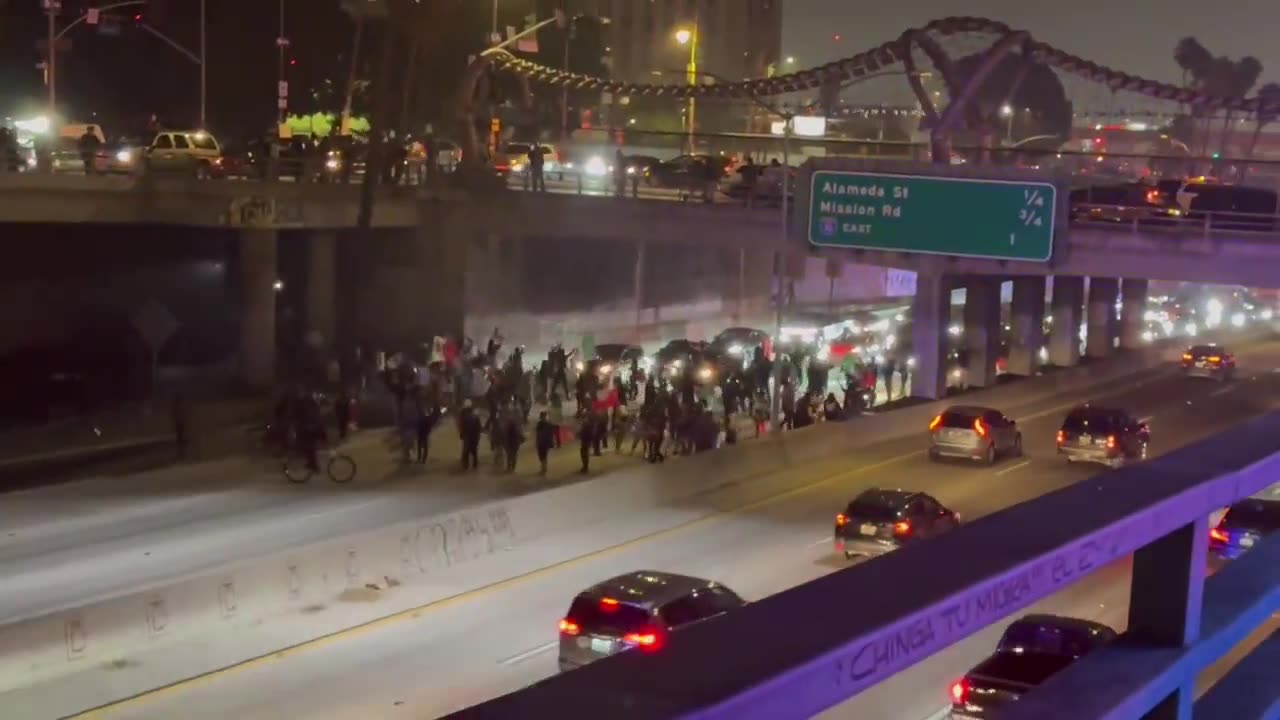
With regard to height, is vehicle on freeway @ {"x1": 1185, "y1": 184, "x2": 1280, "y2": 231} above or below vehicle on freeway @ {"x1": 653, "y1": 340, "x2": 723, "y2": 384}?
above

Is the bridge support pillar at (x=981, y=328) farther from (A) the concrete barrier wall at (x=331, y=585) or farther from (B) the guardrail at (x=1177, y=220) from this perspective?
(A) the concrete barrier wall at (x=331, y=585)

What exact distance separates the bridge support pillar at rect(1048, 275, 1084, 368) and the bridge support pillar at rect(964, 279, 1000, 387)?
859cm

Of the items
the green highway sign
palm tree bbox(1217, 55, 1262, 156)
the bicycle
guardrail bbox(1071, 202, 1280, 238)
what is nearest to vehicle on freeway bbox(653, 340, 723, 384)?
the green highway sign

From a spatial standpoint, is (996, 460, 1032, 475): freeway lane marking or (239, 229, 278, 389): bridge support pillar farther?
(239, 229, 278, 389): bridge support pillar

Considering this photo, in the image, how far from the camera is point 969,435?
35.1 meters

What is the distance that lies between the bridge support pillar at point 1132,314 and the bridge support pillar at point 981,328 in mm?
19917

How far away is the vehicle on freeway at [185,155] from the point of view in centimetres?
4891

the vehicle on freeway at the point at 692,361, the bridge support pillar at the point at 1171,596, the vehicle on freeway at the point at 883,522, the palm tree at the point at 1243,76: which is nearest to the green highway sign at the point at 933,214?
the vehicle on freeway at the point at 692,361

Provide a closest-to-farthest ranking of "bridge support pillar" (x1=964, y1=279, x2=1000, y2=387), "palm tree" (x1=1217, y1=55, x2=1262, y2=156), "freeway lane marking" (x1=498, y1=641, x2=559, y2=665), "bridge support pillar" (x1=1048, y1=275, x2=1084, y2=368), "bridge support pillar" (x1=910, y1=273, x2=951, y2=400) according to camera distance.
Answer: "freeway lane marking" (x1=498, y1=641, x2=559, y2=665)
"bridge support pillar" (x1=910, y1=273, x2=951, y2=400)
"bridge support pillar" (x1=964, y1=279, x2=1000, y2=387)
"bridge support pillar" (x1=1048, y1=275, x2=1084, y2=368)
"palm tree" (x1=1217, y1=55, x2=1262, y2=156)

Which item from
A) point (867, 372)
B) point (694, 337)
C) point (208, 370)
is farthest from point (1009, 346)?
point (208, 370)

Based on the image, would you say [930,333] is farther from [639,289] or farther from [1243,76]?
[1243,76]

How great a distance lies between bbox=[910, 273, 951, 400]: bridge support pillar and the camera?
47562 millimetres

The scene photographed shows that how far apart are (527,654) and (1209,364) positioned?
156 ft

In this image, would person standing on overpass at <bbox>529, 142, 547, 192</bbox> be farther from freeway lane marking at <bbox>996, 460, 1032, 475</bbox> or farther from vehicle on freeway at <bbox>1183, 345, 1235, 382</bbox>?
vehicle on freeway at <bbox>1183, 345, 1235, 382</bbox>
